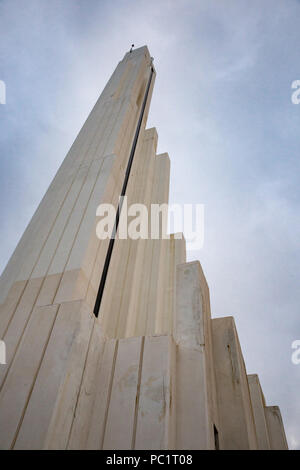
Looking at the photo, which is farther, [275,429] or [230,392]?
[275,429]

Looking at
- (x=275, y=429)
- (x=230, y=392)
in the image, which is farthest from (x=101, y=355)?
(x=275, y=429)

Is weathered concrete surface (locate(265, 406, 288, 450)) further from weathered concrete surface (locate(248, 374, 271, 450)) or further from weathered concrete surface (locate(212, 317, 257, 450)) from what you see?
weathered concrete surface (locate(212, 317, 257, 450))

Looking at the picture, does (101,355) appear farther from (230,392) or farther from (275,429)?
(275,429)

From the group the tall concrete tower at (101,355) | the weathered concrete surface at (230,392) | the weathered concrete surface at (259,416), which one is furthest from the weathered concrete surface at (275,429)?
the weathered concrete surface at (230,392)

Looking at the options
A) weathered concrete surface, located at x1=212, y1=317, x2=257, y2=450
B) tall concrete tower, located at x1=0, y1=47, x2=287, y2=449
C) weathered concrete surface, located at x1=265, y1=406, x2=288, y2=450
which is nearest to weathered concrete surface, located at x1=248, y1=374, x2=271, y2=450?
tall concrete tower, located at x1=0, y1=47, x2=287, y2=449

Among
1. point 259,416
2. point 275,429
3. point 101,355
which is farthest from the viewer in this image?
point 275,429

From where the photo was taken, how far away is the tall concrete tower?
36.3 inches

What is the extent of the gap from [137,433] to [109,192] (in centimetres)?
140

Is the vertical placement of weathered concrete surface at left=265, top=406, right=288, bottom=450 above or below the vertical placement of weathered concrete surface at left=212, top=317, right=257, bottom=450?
above

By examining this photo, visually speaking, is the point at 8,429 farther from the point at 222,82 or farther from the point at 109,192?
the point at 222,82

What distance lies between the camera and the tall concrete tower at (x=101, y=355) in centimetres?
92

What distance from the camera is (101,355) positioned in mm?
1178

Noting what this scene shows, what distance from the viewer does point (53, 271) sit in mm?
1486

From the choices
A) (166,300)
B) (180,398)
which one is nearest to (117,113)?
(166,300)
